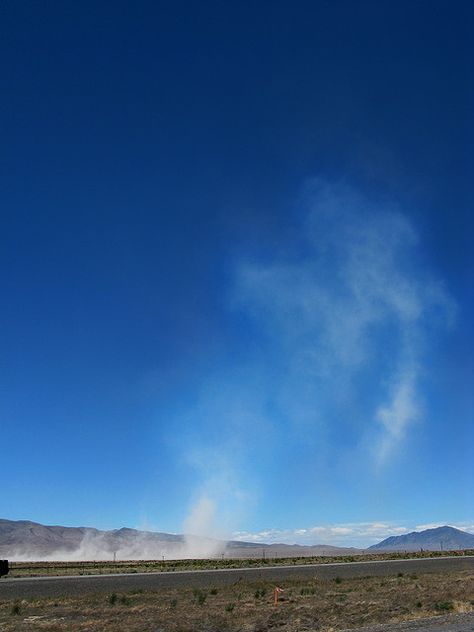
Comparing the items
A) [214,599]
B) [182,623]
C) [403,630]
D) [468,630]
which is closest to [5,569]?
[182,623]

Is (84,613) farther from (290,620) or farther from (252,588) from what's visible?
(252,588)

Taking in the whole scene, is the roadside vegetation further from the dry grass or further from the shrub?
the dry grass

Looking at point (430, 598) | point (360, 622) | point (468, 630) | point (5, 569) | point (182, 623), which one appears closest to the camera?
point (468, 630)

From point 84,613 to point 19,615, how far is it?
3.51 m

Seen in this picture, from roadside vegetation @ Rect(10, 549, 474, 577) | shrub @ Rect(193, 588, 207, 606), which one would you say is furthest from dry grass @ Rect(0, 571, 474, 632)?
roadside vegetation @ Rect(10, 549, 474, 577)

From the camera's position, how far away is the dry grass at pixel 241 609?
26.1 metres

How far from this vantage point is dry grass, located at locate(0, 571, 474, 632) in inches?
1026

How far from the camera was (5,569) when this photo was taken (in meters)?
30.4

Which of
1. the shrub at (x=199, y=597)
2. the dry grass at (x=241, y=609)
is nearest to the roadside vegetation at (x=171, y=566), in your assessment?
the shrub at (x=199, y=597)

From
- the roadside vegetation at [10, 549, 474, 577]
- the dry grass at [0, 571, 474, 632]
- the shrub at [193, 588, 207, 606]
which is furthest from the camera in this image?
the roadside vegetation at [10, 549, 474, 577]

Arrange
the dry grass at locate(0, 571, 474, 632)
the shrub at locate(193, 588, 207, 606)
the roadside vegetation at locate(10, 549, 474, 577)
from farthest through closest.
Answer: the roadside vegetation at locate(10, 549, 474, 577) < the shrub at locate(193, 588, 207, 606) < the dry grass at locate(0, 571, 474, 632)

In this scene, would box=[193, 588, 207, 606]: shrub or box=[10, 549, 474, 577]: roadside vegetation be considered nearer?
box=[193, 588, 207, 606]: shrub

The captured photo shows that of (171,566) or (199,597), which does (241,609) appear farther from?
(171,566)

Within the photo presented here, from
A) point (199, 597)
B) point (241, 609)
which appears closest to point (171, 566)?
point (199, 597)
